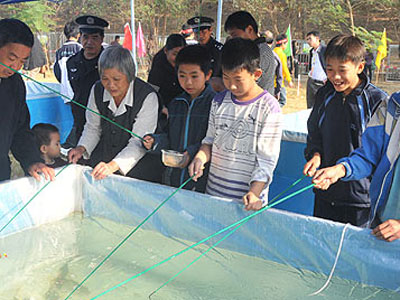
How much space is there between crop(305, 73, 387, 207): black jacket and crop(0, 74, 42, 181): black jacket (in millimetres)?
1276

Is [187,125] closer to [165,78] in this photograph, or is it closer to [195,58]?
[195,58]

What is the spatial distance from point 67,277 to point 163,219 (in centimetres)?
46

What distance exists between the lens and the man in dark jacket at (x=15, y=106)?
1.91 m

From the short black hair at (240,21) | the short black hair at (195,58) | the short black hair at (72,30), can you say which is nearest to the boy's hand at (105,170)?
the short black hair at (195,58)

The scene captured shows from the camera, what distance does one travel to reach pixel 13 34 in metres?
1.90

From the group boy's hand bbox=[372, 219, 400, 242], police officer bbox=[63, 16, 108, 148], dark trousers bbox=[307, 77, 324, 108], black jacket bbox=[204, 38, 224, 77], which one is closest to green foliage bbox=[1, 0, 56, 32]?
dark trousers bbox=[307, 77, 324, 108]

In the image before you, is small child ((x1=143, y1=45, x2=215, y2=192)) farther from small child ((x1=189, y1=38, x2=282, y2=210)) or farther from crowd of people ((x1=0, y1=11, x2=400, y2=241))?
small child ((x1=189, y1=38, x2=282, y2=210))

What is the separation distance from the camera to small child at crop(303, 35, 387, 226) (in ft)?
6.27

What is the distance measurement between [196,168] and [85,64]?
1752 millimetres

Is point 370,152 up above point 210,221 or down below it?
above

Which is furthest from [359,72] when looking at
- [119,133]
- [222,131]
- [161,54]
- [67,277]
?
[161,54]

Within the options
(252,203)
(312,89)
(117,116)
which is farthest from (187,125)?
(312,89)

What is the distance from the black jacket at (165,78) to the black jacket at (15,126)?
1133mm

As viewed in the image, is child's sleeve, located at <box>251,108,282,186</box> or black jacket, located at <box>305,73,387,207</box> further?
black jacket, located at <box>305,73,387,207</box>
